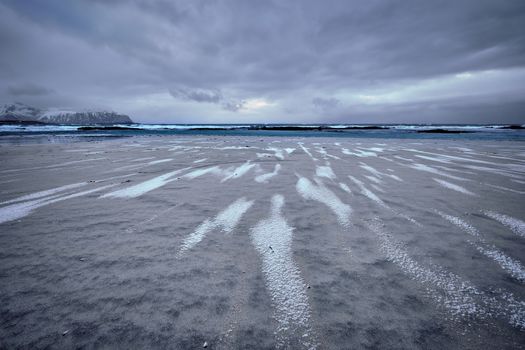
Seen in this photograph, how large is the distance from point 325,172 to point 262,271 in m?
4.28

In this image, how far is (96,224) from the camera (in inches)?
111

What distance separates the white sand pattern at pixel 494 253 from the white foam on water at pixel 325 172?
267 centimetres

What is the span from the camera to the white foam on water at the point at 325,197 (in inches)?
123

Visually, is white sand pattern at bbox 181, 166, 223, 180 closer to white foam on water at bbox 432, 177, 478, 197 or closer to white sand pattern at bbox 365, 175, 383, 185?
white sand pattern at bbox 365, 175, 383, 185

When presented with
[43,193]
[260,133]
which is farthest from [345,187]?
[260,133]

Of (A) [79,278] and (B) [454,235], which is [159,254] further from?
(B) [454,235]

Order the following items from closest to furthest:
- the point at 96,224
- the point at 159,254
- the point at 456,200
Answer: the point at 159,254, the point at 96,224, the point at 456,200

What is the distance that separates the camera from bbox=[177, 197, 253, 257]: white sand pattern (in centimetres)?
242

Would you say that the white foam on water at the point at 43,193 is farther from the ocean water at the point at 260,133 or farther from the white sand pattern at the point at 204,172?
the ocean water at the point at 260,133

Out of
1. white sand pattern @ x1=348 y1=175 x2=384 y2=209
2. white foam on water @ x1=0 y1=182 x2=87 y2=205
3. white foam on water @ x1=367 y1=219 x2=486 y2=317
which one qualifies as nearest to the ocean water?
white foam on water @ x1=0 y1=182 x2=87 y2=205

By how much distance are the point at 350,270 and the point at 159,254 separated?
1.68m

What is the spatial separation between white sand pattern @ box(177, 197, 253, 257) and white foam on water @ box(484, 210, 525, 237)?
312cm

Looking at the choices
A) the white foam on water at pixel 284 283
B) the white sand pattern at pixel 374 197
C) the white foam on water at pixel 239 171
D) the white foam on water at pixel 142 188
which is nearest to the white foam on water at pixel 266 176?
the white foam on water at pixel 239 171

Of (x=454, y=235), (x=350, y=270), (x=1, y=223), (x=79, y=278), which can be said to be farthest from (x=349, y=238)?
(x=1, y=223)
